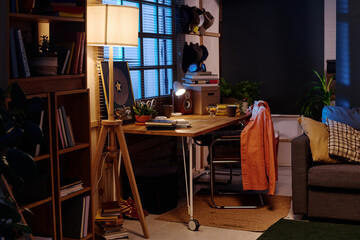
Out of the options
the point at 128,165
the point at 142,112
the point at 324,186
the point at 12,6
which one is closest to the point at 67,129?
the point at 128,165

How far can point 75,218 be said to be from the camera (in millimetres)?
3605

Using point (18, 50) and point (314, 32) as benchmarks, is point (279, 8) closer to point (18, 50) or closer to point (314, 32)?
point (314, 32)

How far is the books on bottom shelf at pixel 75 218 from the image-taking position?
11.8ft

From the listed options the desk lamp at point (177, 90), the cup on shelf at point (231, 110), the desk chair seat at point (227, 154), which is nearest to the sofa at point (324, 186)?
the desk chair seat at point (227, 154)

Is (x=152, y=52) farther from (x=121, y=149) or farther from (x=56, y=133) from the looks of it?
(x=56, y=133)

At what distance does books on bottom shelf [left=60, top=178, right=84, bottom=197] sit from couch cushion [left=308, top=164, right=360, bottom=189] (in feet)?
6.15

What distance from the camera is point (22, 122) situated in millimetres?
2148

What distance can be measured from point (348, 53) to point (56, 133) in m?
3.18

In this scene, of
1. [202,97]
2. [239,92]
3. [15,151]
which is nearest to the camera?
[15,151]

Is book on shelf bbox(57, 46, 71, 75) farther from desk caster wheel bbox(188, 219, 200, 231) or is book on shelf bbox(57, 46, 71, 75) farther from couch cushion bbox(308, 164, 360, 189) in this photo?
couch cushion bbox(308, 164, 360, 189)

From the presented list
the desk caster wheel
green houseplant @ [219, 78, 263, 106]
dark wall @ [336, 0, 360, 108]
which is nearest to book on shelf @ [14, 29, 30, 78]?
the desk caster wheel

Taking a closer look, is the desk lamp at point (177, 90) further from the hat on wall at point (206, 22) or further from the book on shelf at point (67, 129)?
the book on shelf at point (67, 129)

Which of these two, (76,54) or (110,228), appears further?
(110,228)

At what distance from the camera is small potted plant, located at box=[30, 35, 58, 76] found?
3.24 meters
